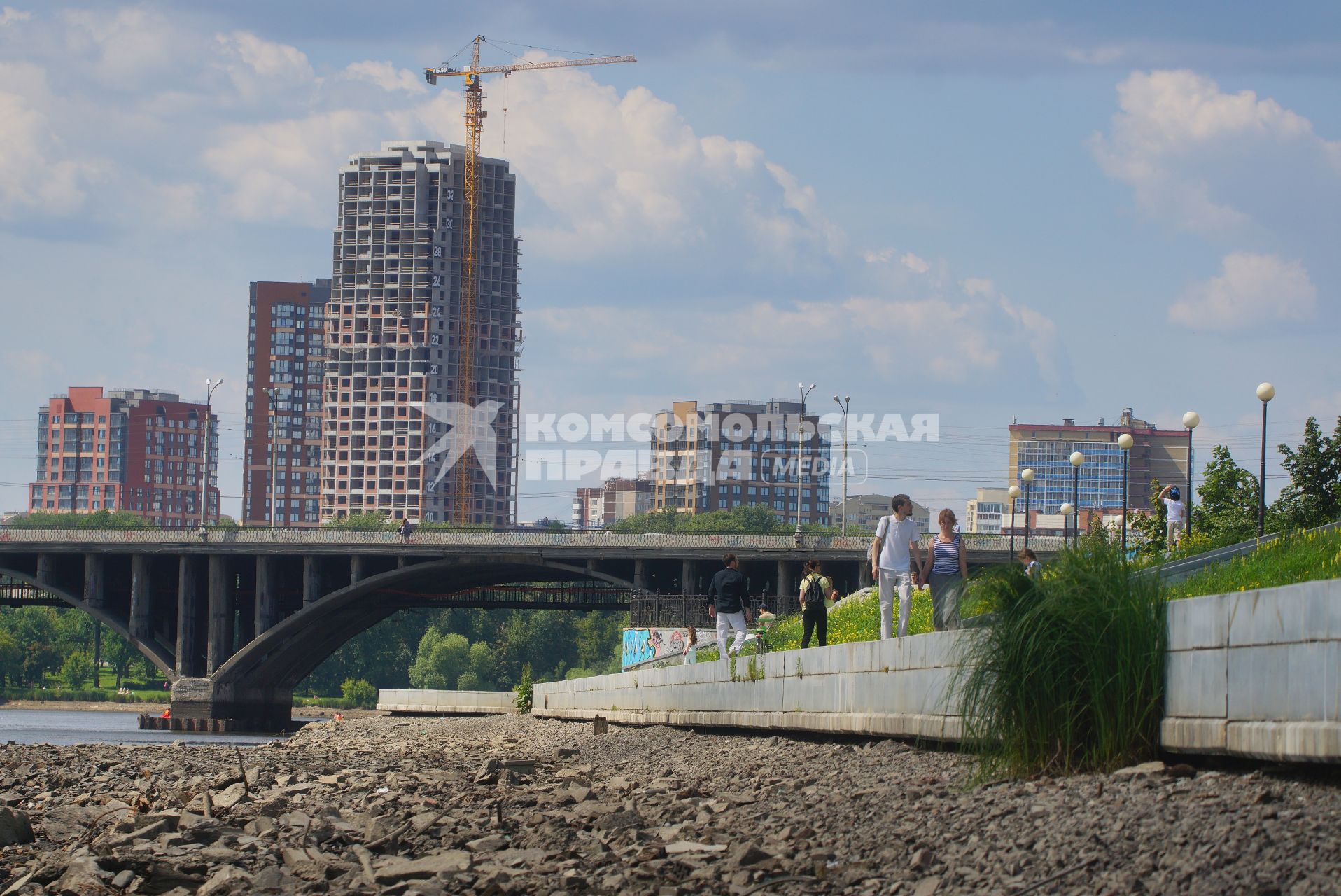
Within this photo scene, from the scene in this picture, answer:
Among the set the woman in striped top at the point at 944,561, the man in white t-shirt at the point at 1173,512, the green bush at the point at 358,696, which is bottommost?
the green bush at the point at 358,696

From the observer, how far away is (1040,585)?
11.0 m

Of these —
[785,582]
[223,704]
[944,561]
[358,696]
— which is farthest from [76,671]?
A: [944,561]

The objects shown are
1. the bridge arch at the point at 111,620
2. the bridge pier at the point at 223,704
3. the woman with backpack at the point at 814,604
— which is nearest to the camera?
the woman with backpack at the point at 814,604

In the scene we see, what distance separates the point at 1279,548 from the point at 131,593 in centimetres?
7377

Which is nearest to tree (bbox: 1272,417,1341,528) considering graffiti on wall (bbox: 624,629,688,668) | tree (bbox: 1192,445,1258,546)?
tree (bbox: 1192,445,1258,546)

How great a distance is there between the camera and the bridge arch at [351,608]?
75062mm

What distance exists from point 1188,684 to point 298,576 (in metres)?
78.5

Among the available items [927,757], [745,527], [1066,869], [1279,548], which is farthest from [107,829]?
[745,527]

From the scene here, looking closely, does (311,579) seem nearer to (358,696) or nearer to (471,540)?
(471,540)

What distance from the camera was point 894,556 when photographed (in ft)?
54.9

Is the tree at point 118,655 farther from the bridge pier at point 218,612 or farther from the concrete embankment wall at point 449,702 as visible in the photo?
the concrete embankment wall at point 449,702

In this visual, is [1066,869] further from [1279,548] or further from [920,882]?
[1279,548]

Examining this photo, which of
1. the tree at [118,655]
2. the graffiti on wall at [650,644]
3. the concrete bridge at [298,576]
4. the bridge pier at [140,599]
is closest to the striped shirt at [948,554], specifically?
the graffiti on wall at [650,644]

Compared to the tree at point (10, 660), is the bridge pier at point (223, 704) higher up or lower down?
higher up
